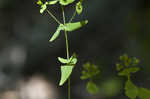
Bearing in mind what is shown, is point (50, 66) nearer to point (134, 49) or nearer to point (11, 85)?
point (11, 85)

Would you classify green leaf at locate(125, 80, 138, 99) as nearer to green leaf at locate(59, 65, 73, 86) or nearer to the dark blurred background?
green leaf at locate(59, 65, 73, 86)

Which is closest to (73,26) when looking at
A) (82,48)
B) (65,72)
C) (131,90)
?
(65,72)

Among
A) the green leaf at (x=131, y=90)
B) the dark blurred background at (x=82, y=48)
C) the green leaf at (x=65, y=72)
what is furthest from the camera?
the dark blurred background at (x=82, y=48)

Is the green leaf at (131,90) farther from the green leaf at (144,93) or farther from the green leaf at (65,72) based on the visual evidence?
the green leaf at (65,72)

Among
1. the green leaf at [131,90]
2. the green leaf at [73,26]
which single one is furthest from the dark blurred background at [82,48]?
the green leaf at [73,26]

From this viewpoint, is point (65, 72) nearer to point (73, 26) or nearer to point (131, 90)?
→ point (73, 26)

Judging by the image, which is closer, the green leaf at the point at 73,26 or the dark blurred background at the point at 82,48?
the green leaf at the point at 73,26

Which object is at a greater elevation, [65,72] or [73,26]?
[73,26]

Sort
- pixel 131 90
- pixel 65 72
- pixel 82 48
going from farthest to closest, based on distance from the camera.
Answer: pixel 82 48 < pixel 131 90 < pixel 65 72

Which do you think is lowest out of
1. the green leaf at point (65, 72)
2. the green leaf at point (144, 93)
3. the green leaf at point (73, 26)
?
the green leaf at point (144, 93)
